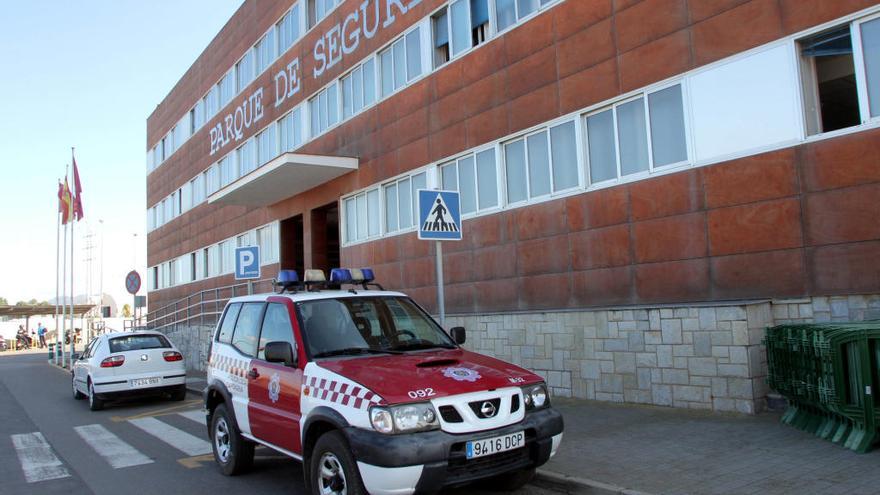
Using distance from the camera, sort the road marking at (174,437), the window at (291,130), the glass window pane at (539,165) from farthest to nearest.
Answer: the window at (291,130)
the glass window pane at (539,165)
the road marking at (174,437)

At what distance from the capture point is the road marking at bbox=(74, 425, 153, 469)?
8.04 meters

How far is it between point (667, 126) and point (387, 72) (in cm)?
943

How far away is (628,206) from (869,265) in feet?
12.0

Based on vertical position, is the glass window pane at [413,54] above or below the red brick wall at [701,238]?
above

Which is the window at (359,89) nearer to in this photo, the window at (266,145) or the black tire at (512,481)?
the window at (266,145)

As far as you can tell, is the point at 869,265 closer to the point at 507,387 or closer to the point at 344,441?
the point at 507,387

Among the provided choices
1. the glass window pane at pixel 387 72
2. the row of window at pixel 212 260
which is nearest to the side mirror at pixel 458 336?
the glass window pane at pixel 387 72

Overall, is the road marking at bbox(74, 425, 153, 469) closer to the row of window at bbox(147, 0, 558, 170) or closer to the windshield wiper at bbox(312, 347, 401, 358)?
the windshield wiper at bbox(312, 347, 401, 358)

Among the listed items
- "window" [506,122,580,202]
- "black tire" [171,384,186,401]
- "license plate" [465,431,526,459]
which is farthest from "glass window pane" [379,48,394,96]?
"license plate" [465,431,526,459]

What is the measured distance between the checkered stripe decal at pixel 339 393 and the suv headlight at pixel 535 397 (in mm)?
1280

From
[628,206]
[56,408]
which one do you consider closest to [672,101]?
[628,206]

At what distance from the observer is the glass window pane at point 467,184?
14.3 meters

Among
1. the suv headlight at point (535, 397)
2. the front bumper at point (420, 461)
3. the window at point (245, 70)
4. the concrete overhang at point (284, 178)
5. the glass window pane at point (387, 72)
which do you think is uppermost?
the window at point (245, 70)

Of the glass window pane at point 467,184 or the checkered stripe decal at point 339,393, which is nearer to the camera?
the checkered stripe decal at point 339,393
